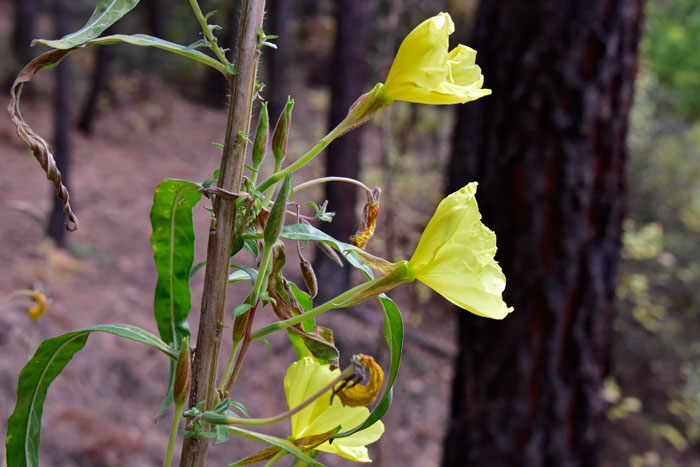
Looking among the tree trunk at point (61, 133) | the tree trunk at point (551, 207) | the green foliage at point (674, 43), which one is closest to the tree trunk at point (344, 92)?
the tree trunk at point (61, 133)

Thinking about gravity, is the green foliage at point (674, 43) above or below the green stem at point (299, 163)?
above

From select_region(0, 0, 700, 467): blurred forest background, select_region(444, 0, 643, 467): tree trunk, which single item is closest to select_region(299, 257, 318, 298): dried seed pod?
select_region(0, 0, 700, 467): blurred forest background

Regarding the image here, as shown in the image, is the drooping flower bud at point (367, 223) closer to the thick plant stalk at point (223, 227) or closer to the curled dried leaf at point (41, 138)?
the thick plant stalk at point (223, 227)

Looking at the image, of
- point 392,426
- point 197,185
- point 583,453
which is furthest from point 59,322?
point 197,185

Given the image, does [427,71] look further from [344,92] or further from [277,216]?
[344,92]

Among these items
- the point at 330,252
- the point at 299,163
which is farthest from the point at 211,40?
the point at 330,252

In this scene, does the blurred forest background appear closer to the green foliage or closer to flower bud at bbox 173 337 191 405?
the green foliage
